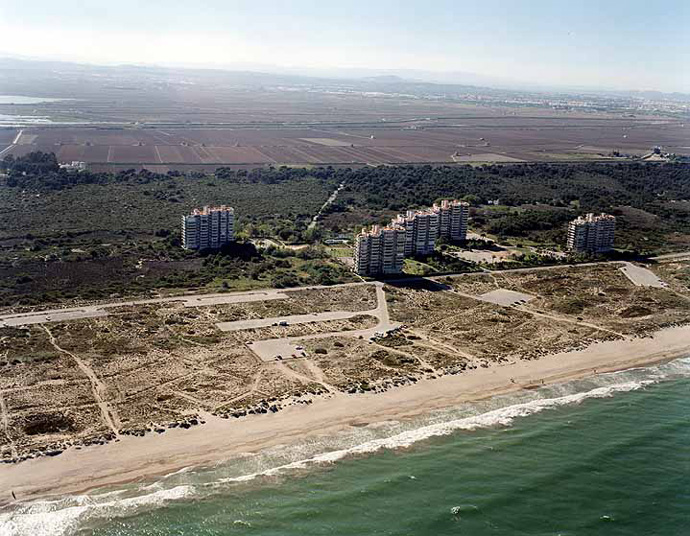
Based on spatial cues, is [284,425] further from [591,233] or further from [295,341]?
[591,233]

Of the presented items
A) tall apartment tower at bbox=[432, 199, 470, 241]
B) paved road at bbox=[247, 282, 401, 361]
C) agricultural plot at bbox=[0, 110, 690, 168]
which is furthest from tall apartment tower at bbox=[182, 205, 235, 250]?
agricultural plot at bbox=[0, 110, 690, 168]

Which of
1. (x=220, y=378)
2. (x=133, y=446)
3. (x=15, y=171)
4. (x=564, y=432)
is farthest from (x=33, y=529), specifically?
(x=15, y=171)

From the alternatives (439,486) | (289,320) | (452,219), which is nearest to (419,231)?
(452,219)

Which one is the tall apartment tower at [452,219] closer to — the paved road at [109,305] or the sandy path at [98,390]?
the paved road at [109,305]

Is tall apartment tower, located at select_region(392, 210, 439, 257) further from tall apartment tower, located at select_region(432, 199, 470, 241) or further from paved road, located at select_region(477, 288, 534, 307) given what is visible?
paved road, located at select_region(477, 288, 534, 307)

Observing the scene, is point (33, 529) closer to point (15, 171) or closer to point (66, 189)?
point (66, 189)
